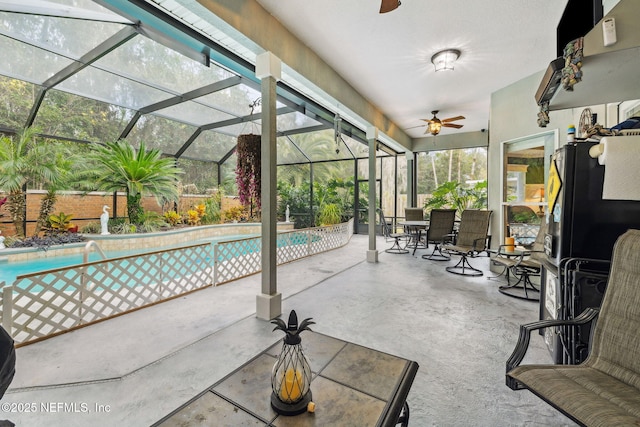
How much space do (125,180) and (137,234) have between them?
1.58 metres

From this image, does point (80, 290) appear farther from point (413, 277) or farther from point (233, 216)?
point (233, 216)

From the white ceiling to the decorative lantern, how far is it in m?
2.96

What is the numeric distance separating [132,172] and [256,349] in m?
7.27

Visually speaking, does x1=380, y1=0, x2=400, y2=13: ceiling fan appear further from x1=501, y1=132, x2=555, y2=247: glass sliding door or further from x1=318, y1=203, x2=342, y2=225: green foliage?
x1=318, y1=203, x2=342, y2=225: green foliage

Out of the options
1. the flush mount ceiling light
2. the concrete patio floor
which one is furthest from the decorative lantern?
the flush mount ceiling light

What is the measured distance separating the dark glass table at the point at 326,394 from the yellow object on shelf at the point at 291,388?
6cm

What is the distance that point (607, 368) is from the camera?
139 centimetres

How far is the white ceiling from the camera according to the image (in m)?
2.67

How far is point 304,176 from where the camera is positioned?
10945 mm

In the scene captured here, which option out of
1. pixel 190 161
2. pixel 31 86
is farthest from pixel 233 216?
pixel 31 86

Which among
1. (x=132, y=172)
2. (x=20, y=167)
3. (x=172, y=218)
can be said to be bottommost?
(x=172, y=218)

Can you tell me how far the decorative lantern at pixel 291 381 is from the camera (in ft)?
3.47

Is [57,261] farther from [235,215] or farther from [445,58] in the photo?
[445,58]

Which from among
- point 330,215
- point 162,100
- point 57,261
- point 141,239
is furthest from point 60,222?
point 330,215
